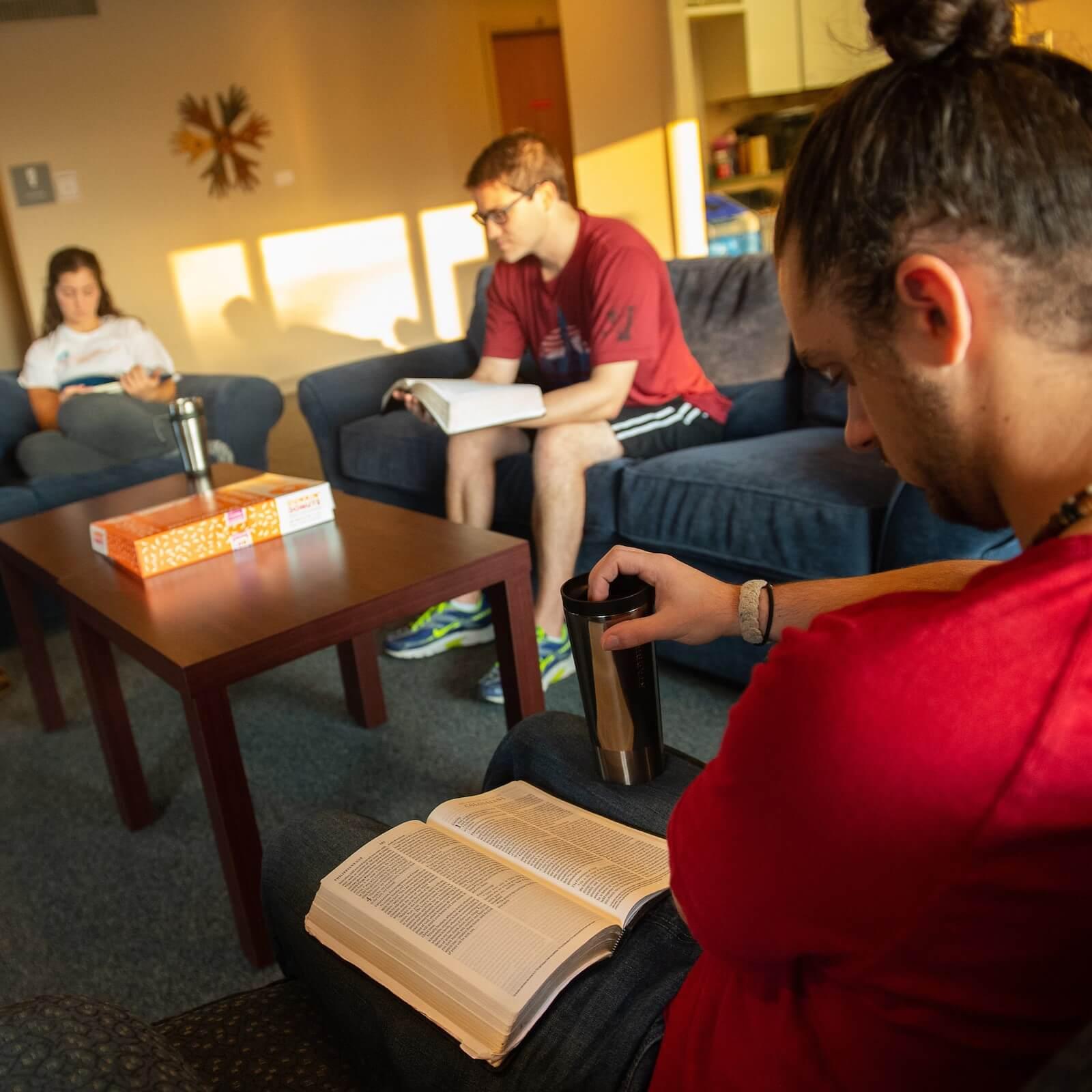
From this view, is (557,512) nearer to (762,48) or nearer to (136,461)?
(136,461)

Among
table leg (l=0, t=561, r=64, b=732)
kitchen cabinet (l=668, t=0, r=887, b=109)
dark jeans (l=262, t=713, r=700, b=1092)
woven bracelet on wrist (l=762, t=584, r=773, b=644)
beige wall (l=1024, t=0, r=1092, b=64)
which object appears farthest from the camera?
kitchen cabinet (l=668, t=0, r=887, b=109)

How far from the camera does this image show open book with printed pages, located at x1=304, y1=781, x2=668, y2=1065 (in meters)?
0.78

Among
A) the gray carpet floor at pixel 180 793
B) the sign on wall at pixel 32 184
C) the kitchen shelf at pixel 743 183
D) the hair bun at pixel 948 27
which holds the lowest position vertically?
the gray carpet floor at pixel 180 793

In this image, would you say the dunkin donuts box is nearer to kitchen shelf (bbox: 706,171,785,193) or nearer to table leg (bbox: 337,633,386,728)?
table leg (bbox: 337,633,386,728)

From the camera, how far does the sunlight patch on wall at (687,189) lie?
4875 mm

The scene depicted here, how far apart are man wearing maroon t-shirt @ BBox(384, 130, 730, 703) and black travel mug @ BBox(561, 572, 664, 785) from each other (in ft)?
3.94

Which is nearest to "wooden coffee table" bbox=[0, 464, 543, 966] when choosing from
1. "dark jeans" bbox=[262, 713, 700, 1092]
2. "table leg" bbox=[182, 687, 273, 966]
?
"table leg" bbox=[182, 687, 273, 966]

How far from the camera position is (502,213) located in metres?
2.46

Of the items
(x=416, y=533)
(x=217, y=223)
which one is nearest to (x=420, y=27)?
(x=217, y=223)

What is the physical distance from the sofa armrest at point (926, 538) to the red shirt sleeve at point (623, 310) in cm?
78

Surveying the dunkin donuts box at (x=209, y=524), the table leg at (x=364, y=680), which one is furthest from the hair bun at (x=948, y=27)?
the table leg at (x=364, y=680)

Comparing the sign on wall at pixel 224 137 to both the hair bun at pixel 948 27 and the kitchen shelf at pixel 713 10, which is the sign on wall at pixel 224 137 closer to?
the kitchen shelf at pixel 713 10

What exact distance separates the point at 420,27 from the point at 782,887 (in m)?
7.68

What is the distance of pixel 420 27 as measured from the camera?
7.22m
